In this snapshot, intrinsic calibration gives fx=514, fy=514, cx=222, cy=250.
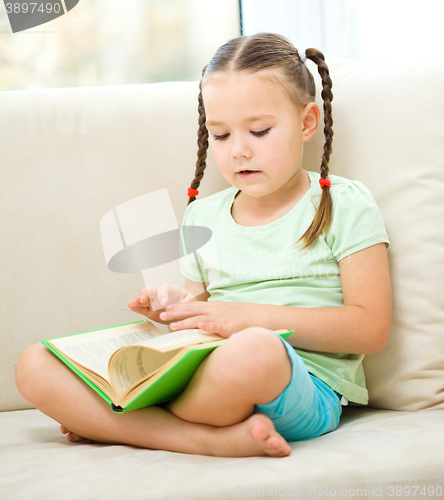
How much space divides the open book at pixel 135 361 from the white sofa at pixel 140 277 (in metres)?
0.09

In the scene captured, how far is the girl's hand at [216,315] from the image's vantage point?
780 millimetres

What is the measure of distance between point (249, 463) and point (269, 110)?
0.60m

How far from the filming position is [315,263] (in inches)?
37.1

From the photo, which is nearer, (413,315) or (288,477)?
(288,477)

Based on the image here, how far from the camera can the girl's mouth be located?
3.17ft

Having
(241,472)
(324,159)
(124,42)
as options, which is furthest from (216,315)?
(124,42)

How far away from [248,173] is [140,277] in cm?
34

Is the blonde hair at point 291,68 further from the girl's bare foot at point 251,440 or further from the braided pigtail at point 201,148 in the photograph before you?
the girl's bare foot at point 251,440

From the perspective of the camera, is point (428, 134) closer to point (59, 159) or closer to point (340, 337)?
point (340, 337)

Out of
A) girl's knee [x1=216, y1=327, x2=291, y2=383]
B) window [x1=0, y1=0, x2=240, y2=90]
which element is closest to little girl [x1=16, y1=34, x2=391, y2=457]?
girl's knee [x1=216, y1=327, x2=291, y2=383]

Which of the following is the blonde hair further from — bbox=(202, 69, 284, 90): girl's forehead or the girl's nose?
the girl's nose

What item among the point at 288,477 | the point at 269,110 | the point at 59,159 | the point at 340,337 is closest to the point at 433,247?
the point at 340,337

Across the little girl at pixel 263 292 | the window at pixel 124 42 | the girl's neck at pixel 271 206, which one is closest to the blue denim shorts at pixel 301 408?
the little girl at pixel 263 292

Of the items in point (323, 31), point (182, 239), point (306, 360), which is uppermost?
point (323, 31)
